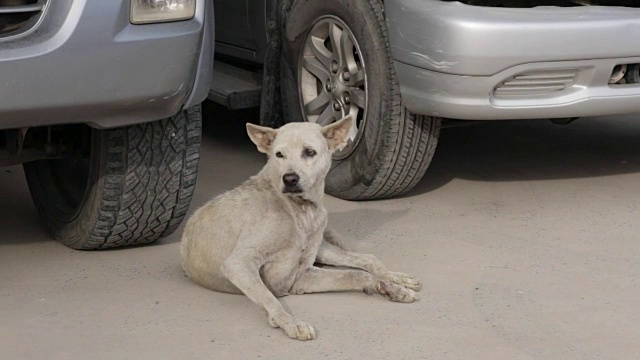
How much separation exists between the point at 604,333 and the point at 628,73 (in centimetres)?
167

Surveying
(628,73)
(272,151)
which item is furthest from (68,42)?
(628,73)

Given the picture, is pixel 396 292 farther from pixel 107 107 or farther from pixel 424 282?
pixel 107 107

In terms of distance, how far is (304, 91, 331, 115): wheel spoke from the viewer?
582 cm

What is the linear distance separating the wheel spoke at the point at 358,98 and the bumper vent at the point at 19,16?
1900 millimetres

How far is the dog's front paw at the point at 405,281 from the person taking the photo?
4398 millimetres

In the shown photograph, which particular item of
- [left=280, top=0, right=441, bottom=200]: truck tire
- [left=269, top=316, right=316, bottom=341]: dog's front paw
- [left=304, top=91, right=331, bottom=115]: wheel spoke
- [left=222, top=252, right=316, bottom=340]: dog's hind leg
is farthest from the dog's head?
[left=304, top=91, right=331, bottom=115]: wheel spoke

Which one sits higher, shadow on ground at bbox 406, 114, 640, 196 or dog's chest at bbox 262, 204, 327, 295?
dog's chest at bbox 262, 204, 327, 295

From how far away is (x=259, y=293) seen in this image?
411 cm

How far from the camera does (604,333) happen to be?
157 inches

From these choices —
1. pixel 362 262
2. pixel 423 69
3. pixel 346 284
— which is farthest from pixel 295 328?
pixel 423 69

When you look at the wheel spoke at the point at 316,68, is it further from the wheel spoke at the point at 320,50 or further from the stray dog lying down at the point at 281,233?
the stray dog lying down at the point at 281,233

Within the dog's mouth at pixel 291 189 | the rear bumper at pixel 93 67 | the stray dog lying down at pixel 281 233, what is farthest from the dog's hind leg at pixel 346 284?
the rear bumper at pixel 93 67

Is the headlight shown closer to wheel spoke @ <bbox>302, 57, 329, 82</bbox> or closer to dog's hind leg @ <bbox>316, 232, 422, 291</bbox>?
dog's hind leg @ <bbox>316, 232, 422, 291</bbox>

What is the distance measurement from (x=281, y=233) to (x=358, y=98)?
133cm
